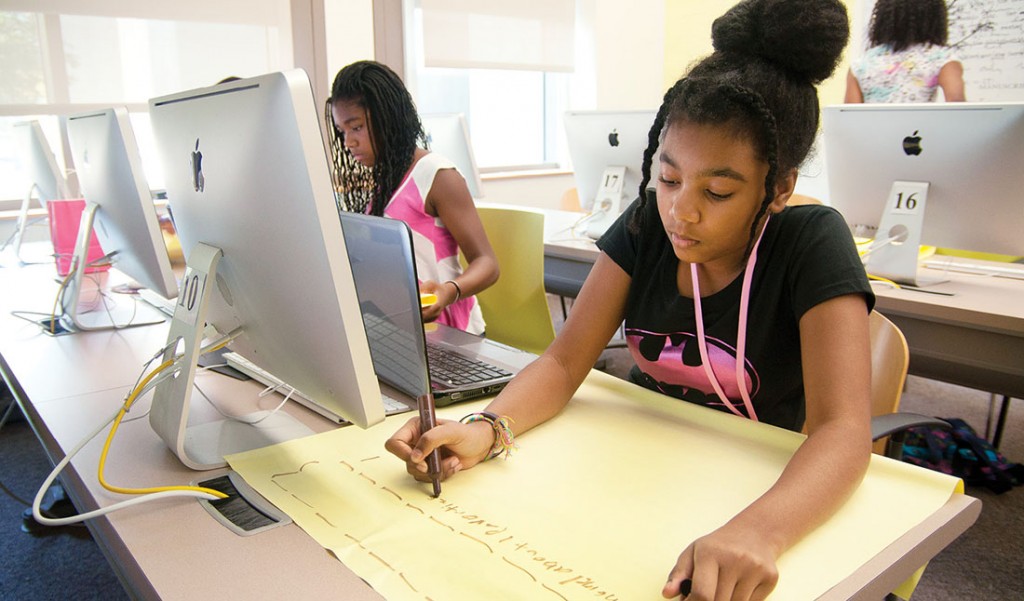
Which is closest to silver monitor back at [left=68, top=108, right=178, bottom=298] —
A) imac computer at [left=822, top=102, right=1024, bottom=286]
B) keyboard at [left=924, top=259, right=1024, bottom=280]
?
imac computer at [left=822, top=102, right=1024, bottom=286]

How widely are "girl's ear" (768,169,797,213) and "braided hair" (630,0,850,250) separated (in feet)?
0.04

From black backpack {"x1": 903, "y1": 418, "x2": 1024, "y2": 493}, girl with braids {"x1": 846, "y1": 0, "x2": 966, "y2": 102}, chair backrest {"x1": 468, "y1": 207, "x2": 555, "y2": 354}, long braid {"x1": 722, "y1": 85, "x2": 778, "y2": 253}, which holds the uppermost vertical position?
girl with braids {"x1": 846, "y1": 0, "x2": 966, "y2": 102}

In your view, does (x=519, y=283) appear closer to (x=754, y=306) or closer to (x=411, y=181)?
(x=411, y=181)

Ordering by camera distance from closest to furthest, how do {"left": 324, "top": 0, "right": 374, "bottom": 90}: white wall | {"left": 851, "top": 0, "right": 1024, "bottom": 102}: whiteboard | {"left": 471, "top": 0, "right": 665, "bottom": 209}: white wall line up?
{"left": 851, "top": 0, "right": 1024, "bottom": 102}: whiteboard → {"left": 324, "top": 0, "right": 374, "bottom": 90}: white wall → {"left": 471, "top": 0, "right": 665, "bottom": 209}: white wall

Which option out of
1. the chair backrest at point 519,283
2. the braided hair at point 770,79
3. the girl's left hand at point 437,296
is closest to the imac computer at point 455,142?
the chair backrest at point 519,283

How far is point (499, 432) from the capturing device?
93cm

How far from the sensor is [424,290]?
5.23 feet

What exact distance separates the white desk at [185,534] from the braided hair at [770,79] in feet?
1.29

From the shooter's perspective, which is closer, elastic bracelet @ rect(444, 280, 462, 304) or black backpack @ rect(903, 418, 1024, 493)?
elastic bracelet @ rect(444, 280, 462, 304)

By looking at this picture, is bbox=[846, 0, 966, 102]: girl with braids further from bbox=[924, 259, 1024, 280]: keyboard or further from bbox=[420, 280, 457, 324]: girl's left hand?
bbox=[420, 280, 457, 324]: girl's left hand

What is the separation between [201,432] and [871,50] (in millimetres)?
2955

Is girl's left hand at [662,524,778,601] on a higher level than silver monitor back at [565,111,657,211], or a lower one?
lower

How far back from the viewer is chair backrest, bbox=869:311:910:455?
1.22m

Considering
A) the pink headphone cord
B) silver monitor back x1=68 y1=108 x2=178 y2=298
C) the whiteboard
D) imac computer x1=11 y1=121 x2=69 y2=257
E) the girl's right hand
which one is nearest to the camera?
the girl's right hand
